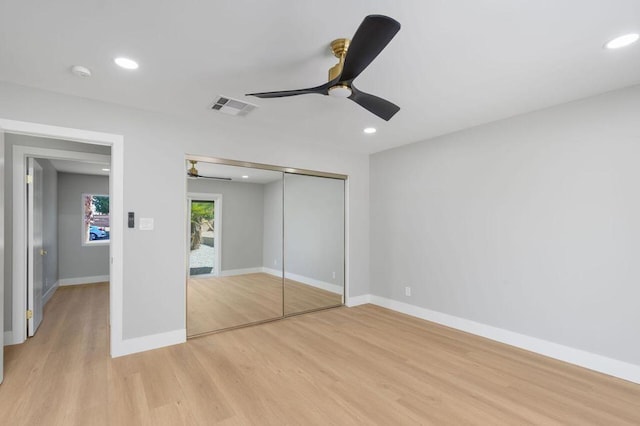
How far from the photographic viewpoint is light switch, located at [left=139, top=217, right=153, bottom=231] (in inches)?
123

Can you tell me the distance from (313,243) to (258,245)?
2.84ft

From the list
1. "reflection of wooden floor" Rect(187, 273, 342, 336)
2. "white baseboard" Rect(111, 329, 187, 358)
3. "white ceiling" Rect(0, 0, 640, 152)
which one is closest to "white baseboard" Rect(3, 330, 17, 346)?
"white baseboard" Rect(111, 329, 187, 358)

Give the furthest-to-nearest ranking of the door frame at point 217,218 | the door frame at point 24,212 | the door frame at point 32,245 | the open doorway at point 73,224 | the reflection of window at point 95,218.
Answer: the reflection of window at point 95,218, the open doorway at point 73,224, the door frame at point 217,218, the door frame at point 32,245, the door frame at point 24,212

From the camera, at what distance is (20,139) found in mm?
3256

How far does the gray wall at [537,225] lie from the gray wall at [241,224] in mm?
2159

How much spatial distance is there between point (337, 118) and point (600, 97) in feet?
8.14

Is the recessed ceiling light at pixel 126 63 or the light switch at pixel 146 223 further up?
the recessed ceiling light at pixel 126 63

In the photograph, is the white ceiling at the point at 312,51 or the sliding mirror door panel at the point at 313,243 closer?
the white ceiling at the point at 312,51

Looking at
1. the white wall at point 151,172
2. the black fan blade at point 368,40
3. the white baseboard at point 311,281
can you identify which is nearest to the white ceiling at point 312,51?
the white wall at point 151,172

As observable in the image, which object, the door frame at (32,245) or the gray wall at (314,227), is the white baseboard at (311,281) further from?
the door frame at (32,245)

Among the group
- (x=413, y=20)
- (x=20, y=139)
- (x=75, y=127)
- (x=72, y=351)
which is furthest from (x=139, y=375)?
(x=413, y=20)

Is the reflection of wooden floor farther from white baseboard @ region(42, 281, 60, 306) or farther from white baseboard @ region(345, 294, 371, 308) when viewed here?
white baseboard @ region(42, 281, 60, 306)

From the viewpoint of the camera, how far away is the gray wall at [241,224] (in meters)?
4.17

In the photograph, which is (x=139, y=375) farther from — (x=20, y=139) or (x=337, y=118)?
(x=337, y=118)
